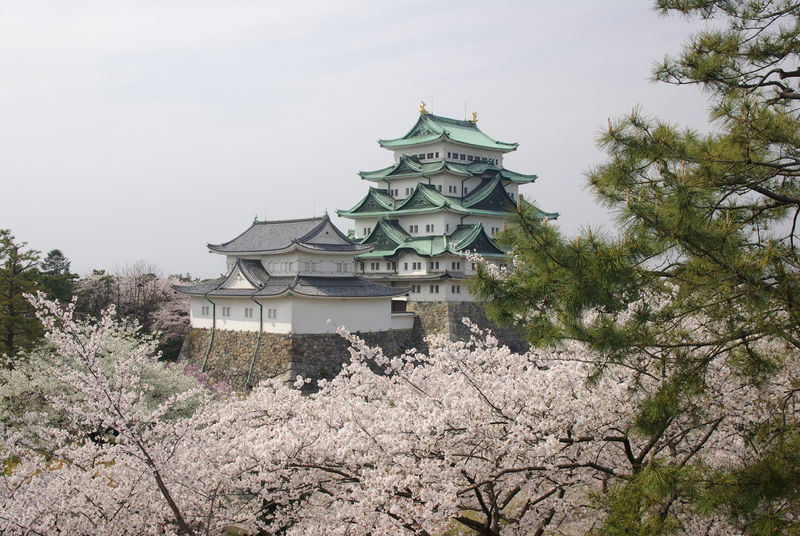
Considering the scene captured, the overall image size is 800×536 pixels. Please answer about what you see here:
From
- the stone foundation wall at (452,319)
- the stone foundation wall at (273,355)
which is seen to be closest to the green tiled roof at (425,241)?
the stone foundation wall at (452,319)

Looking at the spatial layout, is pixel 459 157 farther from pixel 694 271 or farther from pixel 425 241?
pixel 694 271

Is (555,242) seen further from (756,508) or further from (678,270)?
(756,508)

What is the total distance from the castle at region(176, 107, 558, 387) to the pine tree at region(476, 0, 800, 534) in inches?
461

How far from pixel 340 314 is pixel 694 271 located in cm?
1903

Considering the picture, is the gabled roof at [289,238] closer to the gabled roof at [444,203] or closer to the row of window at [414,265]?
the row of window at [414,265]

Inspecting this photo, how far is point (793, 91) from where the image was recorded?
6.44 meters

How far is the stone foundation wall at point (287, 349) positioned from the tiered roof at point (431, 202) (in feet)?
16.2

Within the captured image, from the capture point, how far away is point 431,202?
30.4 meters

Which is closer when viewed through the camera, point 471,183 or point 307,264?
point 307,264

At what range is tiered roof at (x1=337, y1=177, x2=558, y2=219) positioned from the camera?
3038 cm

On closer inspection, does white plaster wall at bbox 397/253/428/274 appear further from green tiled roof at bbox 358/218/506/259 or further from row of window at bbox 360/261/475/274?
green tiled roof at bbox 358/218/506/259

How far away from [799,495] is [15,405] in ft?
49.4

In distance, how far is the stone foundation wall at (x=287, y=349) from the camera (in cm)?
2228

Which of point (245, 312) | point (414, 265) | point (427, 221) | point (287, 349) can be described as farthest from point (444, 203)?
point (287, 349)
